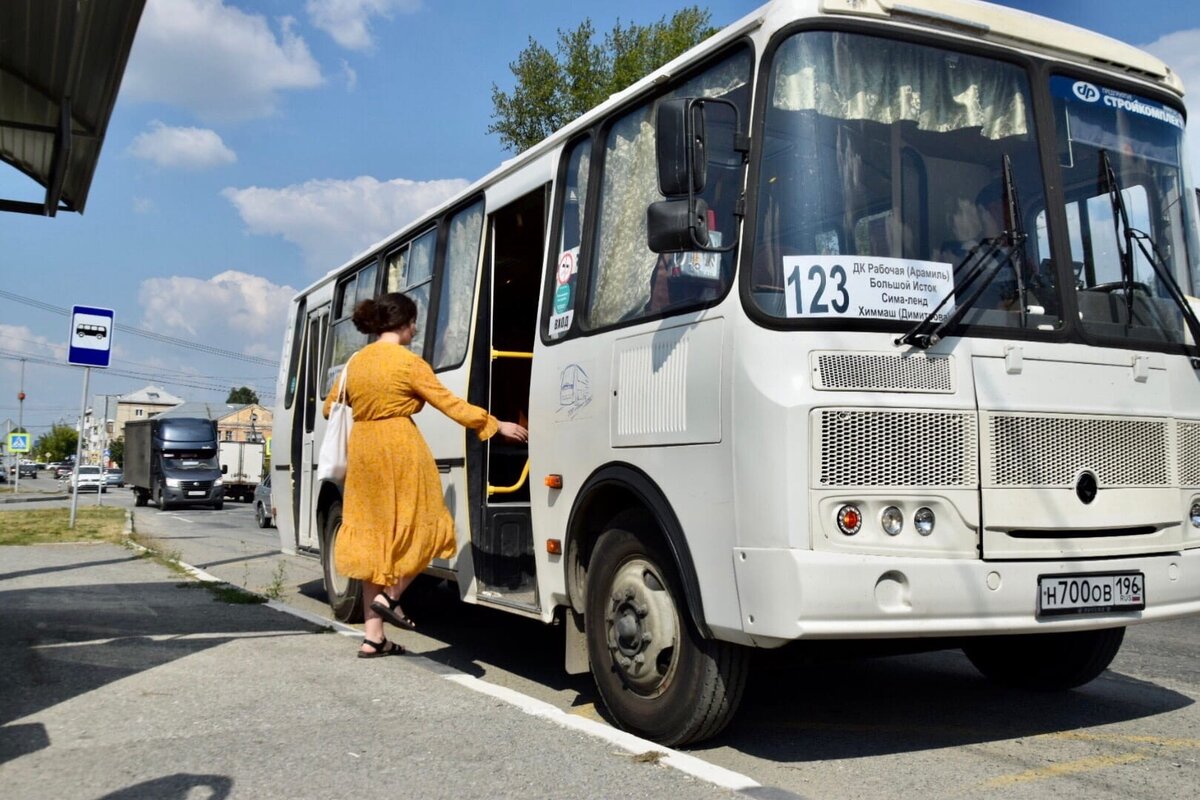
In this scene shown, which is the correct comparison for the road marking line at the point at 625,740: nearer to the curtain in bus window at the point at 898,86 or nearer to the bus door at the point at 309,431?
the curtain in bus window at the point at 898,86

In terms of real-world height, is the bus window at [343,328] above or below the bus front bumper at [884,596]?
above

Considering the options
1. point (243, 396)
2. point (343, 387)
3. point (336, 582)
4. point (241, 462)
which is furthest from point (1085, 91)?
point (243, 396)

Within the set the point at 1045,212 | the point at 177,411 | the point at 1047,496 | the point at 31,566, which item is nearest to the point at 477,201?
the point at 1045,212

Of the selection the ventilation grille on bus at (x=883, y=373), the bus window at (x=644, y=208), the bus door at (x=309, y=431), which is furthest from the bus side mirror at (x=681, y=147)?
the bus door at (x=309, y=431)

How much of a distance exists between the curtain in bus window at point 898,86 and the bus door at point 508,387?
7.82 feet

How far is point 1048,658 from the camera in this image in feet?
20.0

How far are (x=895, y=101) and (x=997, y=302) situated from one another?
907 millimetres

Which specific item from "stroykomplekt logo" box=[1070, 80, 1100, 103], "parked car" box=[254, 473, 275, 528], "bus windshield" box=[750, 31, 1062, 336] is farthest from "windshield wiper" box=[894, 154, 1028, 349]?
"parked car" box=[254, 473, 275, 528]

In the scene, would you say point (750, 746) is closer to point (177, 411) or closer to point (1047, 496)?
point (1047, 496)

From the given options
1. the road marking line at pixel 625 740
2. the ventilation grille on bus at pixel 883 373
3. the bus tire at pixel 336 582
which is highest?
the ventilation grille on bus at pixel 883 373

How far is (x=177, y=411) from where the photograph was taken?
239ft

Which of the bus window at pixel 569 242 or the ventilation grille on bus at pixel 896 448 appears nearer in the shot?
the ventilation grille on bus at pixel 896 448

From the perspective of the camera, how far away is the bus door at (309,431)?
1035cm

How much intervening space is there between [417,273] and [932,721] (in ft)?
15.7
